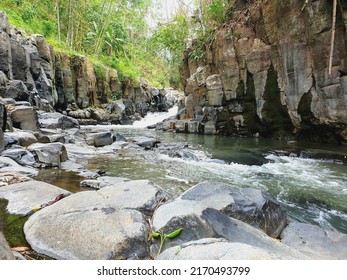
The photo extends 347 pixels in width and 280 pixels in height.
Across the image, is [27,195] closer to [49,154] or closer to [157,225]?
[157,225]

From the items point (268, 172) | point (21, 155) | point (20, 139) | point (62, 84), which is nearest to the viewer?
point (21, 155)

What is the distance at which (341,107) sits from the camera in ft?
32.7

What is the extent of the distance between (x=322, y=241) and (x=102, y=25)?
29.8 meters

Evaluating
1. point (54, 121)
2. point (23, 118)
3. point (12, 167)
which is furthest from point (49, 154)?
point (54, 121)

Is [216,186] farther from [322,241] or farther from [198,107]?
[198,107]

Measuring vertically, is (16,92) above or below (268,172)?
above

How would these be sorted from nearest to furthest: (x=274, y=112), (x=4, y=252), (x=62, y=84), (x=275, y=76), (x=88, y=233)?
(x=4, y=252), (x=88, y=233), (x=275, y=76), (x=274, y=112), (x=62, y=84)

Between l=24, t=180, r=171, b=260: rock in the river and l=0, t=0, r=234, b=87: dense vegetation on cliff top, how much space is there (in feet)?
50.7

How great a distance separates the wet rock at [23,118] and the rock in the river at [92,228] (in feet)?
22.5

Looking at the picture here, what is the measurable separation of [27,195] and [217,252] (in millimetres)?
2646

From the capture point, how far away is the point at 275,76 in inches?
504

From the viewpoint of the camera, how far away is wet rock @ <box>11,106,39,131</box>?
28.7 ft

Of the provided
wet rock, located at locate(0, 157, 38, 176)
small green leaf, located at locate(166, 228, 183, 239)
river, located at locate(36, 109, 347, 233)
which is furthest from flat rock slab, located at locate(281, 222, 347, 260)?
wet rock, located at locate(0, 157, 38, 176)

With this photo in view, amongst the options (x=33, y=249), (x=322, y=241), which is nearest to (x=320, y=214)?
(x=322, y=241)
